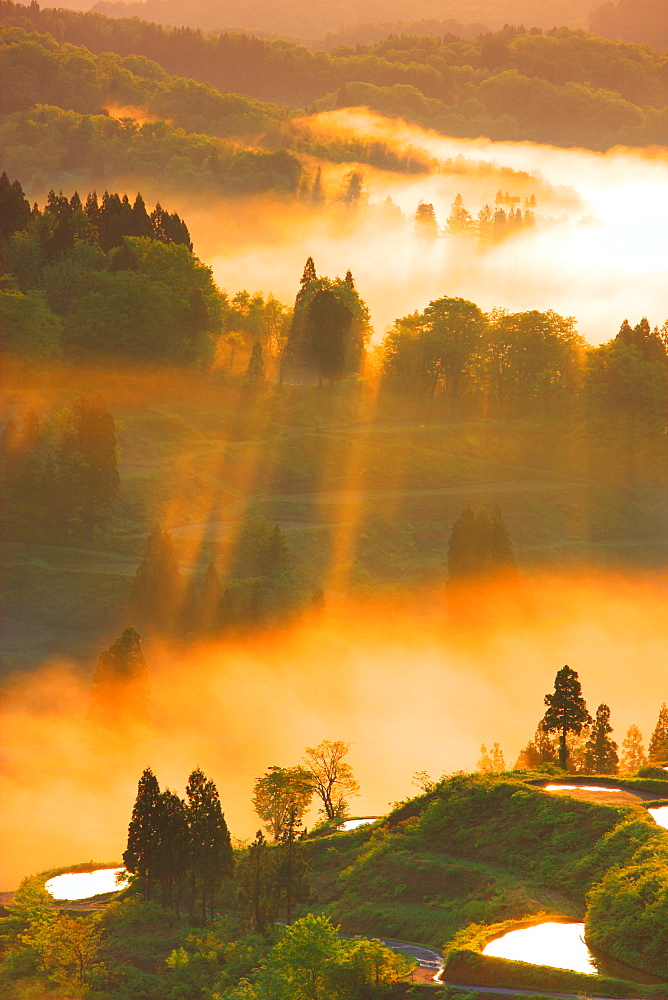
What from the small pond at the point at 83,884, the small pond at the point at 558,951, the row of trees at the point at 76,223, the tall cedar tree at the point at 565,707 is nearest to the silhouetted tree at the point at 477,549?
the tall cedar tree at the point at 565,707

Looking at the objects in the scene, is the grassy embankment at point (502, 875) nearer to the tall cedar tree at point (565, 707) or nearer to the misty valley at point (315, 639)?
the misty valley at point (315, 639)

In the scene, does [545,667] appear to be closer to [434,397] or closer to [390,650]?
[390,650]

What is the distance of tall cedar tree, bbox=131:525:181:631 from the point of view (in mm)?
99625

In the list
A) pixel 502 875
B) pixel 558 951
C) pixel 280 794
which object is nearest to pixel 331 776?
pixel 280 794

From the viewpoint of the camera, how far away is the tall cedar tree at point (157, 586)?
9962 centimetres

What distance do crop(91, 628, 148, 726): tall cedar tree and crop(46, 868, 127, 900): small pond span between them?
22.8 m

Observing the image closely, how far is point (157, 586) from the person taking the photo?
100 meters

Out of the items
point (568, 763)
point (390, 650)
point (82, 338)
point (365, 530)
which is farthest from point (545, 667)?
point (82, 338)

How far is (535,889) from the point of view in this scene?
1718 inches

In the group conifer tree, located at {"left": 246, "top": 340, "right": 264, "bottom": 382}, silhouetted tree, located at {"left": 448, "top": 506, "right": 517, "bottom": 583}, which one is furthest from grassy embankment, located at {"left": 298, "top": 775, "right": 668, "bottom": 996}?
conifer tree, located at {"left": 246, "top": 340, "right": 264, "bottom": 382}

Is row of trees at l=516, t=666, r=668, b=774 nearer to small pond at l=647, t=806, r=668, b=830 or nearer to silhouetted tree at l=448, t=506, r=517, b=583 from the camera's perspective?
small pond at l=647, t=806, r=668, b=830

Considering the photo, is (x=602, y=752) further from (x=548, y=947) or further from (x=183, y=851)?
(x=548, y=947)

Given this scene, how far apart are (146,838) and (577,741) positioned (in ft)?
113

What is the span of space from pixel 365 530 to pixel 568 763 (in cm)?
5935
